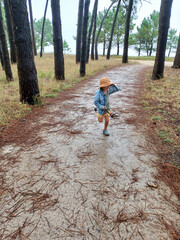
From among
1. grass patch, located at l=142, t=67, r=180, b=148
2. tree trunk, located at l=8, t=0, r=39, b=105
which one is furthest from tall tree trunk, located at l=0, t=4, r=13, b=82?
grass patch, located at l=142, t=67, r=180, b=148

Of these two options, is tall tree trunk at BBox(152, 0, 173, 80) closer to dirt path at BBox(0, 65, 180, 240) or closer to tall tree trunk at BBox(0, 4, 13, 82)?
dirt path at BBox(0, 65, 180, 240)

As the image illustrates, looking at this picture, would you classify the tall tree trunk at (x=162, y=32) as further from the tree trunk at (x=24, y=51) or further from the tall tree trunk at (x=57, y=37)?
the tree trunk at (x=24, y=51)

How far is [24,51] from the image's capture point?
4.89 m

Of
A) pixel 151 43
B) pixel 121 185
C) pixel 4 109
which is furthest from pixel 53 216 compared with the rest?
pixel 151 43

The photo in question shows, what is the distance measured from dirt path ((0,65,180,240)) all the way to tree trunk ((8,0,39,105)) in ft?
6.65

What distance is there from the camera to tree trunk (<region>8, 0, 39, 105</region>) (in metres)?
4.57

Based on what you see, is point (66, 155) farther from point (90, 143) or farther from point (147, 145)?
point (147, 145)

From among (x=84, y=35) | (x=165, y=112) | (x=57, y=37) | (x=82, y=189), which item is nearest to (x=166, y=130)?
A: (x=165, y=112)

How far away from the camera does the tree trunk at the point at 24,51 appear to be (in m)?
4.57

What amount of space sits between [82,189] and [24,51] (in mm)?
4760

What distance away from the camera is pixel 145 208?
6.22ft

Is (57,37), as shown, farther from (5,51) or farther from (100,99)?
(100,99)

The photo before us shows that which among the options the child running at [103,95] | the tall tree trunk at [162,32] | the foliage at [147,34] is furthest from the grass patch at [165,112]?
the foliage at [147,34]

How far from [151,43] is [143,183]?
1941 inches
